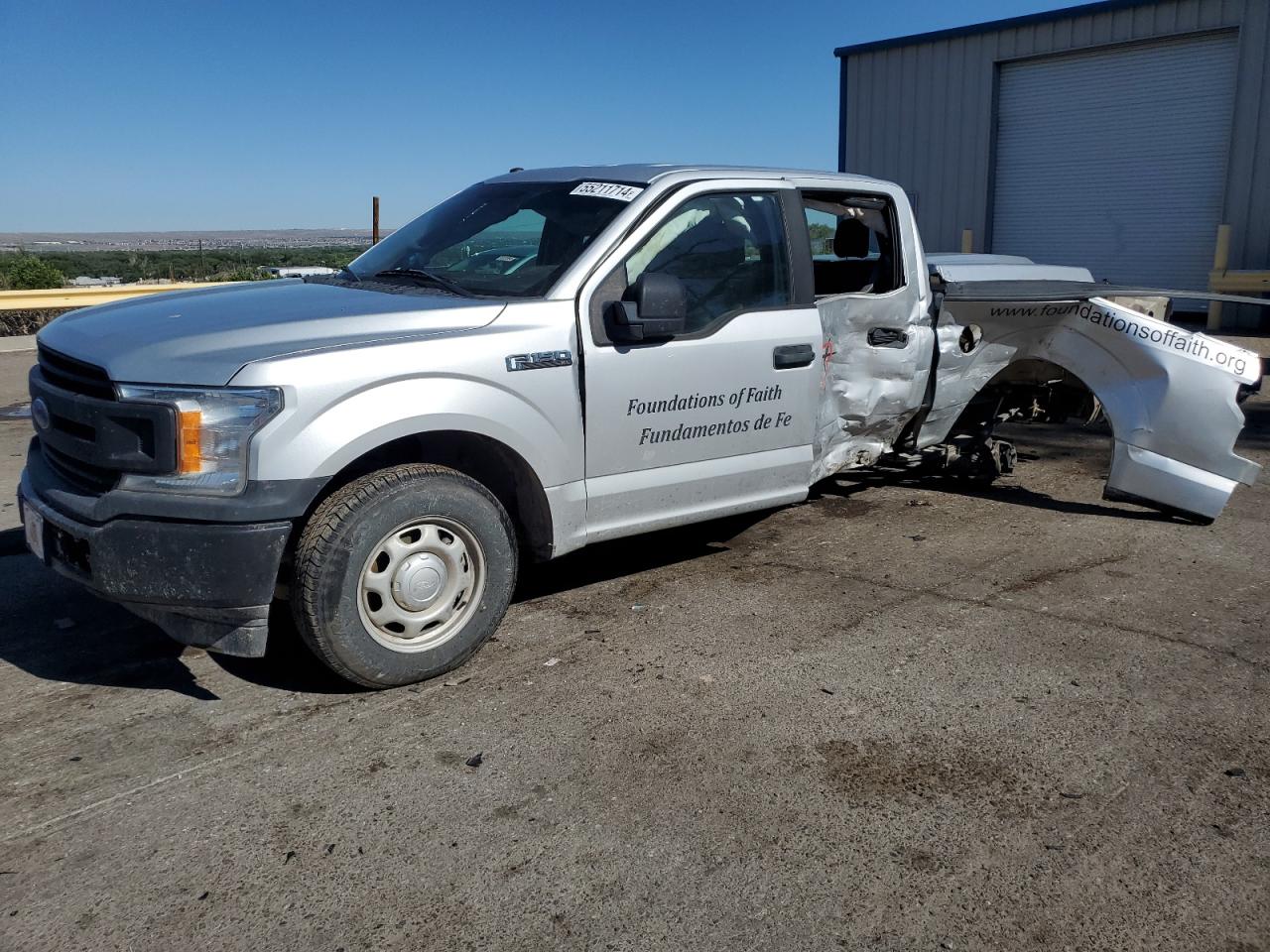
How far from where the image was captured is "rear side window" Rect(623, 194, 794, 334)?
4.70 metres

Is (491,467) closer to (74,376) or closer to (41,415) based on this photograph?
(74,376)

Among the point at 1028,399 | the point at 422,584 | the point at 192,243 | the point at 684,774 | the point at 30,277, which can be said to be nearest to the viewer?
the point at 684,774

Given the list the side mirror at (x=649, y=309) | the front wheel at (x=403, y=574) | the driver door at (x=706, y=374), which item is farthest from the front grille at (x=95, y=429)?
the side mirror at (x=649, y=309)

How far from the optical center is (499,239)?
4.93m

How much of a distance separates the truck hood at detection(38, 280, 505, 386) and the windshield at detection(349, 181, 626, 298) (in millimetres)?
305

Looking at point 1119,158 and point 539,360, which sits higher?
point 1119,158

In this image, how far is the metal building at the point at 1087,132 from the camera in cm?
1680

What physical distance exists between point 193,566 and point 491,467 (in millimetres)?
1263

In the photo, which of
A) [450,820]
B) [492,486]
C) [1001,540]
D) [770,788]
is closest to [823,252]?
[1001,540]

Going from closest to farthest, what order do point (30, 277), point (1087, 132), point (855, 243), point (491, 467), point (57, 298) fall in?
point (491, 467) → point (855, 243) → point (57, 298) → point (1087, 132) → point (30, 277)

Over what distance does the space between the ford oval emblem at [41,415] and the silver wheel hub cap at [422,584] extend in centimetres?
135

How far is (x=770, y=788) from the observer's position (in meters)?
3.30

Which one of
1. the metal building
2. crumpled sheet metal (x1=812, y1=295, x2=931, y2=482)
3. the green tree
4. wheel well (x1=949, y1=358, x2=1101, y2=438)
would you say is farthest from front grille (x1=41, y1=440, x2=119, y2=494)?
the green tree

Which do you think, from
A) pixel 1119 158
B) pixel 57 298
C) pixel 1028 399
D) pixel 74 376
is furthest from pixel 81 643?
pixel 1119 158
